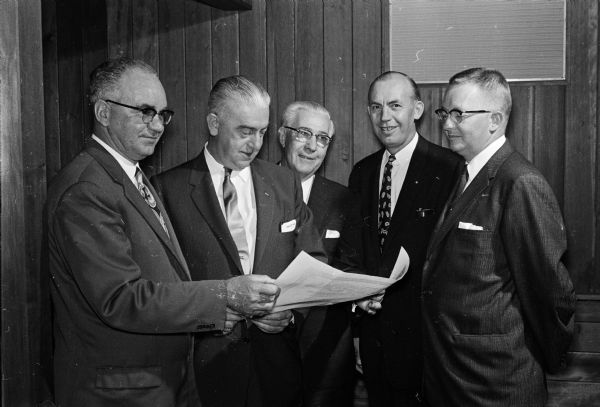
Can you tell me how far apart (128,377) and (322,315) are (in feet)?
3.77

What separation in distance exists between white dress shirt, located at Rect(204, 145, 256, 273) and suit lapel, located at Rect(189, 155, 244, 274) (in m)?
0.03

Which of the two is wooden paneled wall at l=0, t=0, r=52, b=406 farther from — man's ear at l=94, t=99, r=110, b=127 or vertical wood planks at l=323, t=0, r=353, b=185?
vertical wood planks at l=323, t=0, r=353, b=185

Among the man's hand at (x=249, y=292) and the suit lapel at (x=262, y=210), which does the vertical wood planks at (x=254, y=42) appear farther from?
the man's hand at (x=249, y=292)

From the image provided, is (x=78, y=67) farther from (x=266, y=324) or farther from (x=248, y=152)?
(x=266, y=324)

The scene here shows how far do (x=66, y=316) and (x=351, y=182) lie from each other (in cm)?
170

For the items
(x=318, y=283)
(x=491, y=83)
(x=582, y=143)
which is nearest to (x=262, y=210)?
(x=318, y=283)

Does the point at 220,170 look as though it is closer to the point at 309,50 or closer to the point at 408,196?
the point at 408,196

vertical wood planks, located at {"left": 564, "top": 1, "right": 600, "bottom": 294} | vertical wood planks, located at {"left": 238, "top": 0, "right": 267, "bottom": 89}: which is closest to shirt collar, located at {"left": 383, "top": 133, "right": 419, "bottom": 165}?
vertical wood planks, located at {"left": 564, "top": 1, "right": 600, "bottom": 294}

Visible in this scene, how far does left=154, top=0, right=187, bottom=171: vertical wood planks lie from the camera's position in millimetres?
4051

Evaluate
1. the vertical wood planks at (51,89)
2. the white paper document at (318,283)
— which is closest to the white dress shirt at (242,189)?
the white paper document at (318,283)

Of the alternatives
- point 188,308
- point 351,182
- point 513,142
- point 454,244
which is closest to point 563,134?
point 513,142

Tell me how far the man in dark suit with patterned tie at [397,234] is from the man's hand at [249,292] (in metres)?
0.81

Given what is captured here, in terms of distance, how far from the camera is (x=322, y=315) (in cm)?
296

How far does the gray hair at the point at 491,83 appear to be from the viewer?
2617 millimetres
